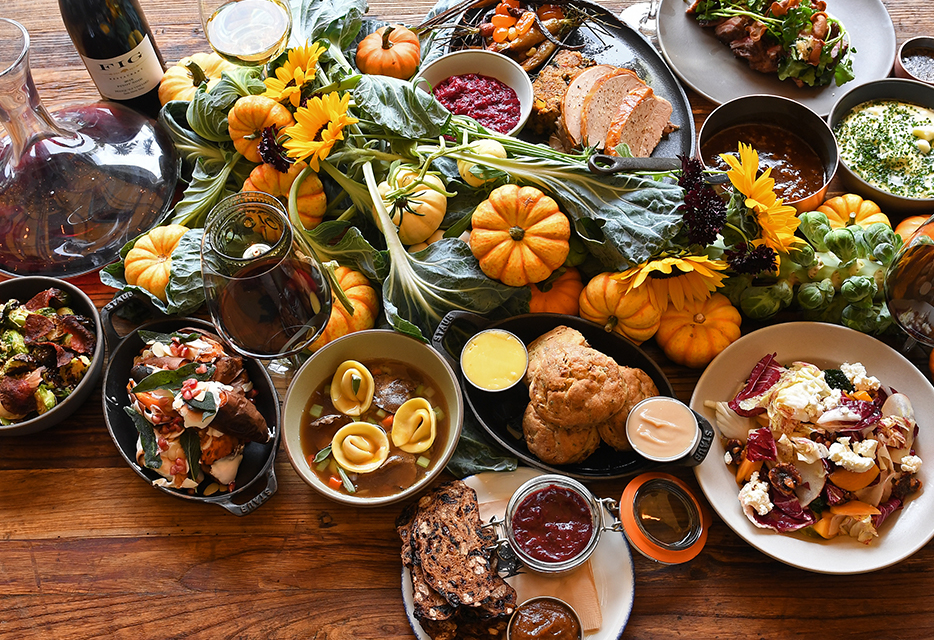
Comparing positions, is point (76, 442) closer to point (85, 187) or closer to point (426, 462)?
point (85, 187)

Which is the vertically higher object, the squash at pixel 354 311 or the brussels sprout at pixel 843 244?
the brussels sprout at pixel 843 244

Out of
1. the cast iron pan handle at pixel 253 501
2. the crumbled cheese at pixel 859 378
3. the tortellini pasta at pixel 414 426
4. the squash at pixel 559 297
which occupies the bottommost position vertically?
the cast iron pan handle at pixel 253 501

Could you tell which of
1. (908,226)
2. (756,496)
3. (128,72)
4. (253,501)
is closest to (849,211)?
(908,226)

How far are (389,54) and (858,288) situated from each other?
148 centimetres

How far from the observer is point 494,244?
1.73 m

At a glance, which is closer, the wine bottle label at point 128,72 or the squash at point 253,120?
the squash at point 253,120

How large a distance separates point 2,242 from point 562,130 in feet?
5.42

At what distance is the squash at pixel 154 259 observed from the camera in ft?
5.93

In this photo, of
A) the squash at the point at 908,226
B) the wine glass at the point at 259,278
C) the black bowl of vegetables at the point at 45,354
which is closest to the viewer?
the wine glass at the point at 259,278

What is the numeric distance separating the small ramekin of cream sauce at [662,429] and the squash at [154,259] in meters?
1.25

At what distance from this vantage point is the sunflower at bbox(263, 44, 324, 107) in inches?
69.4

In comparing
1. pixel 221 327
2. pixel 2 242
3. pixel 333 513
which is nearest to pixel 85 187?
pixel 2 242

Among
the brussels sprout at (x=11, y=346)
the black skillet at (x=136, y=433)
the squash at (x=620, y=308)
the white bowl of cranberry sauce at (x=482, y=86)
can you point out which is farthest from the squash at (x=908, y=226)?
the brussels sprout at (x=11, y=346)

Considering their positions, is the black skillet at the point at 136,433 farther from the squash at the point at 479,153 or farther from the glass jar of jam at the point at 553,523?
the squash at the point at 479,153
